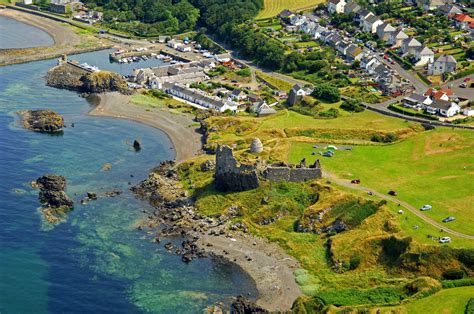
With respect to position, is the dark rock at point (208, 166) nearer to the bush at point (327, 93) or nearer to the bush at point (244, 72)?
the bush at point (327, 93)

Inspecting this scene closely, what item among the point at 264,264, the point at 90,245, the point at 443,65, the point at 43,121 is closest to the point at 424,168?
the point at 264,264

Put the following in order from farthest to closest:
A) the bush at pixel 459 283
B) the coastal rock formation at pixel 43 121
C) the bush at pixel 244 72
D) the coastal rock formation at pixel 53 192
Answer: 1. the bush at pixel 244 72
2. the coastal rock formation at pixel 43 121
3. the coastal rock formation at pixel 53 192
4. the bush at pixel 459 283

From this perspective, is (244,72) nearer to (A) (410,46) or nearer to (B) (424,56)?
(A) (410,46)

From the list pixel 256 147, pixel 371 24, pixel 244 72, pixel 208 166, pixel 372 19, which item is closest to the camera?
pixel 256 147

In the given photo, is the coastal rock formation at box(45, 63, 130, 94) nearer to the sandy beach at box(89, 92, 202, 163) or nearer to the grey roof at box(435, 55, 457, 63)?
the sandy beach at box(89, 92, 202, 163)

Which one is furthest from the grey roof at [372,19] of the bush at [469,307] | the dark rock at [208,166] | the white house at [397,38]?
the bush at [469,307]

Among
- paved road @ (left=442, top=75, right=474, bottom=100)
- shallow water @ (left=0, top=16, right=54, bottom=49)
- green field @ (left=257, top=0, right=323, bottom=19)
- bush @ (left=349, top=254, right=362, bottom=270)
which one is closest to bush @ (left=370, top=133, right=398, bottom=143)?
paved road @ (left=442, top=75, right=474, bottom=100)

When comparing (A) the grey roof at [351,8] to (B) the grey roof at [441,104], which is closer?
(B) the grey roof at [441,104]
